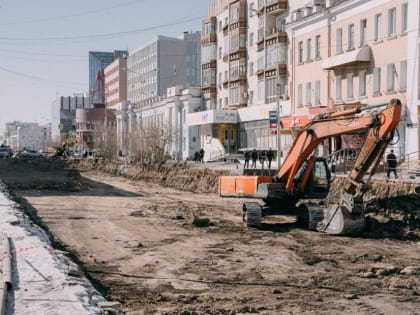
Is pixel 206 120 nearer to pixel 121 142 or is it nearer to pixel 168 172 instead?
pixel 121 142

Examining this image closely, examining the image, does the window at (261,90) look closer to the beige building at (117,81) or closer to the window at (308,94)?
the window at (308,94)

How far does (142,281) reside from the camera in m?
13.2

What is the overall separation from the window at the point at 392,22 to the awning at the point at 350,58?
224 cm

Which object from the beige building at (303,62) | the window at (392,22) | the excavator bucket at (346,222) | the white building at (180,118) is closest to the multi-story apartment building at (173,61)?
the white building at (180,118)

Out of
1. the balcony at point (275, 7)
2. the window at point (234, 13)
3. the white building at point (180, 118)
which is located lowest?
the white building at point (180, 118)

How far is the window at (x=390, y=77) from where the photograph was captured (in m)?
39.8

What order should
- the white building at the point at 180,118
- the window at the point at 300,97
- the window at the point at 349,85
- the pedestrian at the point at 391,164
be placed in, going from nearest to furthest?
the pedestrian at the point at 391,164
the window at the point at 349,85
the window at the point at 300,97
the white building at the point at 180,118

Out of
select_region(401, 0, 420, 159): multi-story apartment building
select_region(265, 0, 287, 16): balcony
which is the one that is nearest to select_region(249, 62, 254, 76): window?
select_region(265, 0, 287, 16): balcony

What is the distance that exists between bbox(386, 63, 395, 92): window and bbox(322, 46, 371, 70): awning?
206 cm

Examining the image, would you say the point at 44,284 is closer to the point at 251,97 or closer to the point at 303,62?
the point at 303,62

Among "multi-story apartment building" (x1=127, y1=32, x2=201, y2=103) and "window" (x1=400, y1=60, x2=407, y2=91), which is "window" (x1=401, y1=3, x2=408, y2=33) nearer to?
"window" (x1=400, y1=60, x2=407, y2=91)

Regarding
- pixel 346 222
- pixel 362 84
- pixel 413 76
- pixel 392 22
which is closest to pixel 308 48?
pixel 362 84

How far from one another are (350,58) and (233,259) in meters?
29.2

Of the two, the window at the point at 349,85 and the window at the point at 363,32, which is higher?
the window at the point at 363,32
